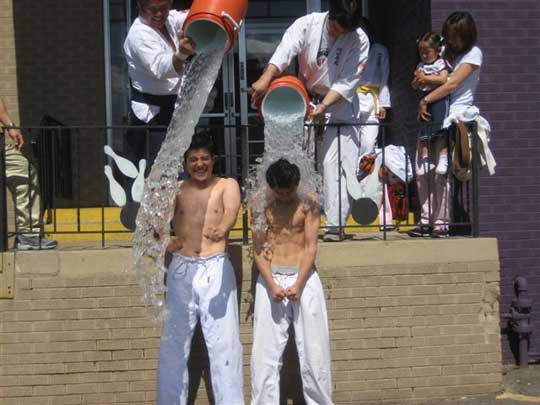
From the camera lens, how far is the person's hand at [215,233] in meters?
5.33

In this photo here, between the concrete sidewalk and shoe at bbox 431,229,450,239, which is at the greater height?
shoe at bbox 431,229,450,239

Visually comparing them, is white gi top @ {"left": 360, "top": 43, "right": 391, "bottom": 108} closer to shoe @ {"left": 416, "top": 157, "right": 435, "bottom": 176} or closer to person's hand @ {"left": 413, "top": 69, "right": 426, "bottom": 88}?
person's hand @ {"left": 413, "top": 69, "right": 426, "bottom": 88}

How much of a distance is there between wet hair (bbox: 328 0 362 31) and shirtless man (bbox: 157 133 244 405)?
53.0 inches

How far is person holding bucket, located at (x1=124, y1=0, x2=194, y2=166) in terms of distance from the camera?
5797 mm

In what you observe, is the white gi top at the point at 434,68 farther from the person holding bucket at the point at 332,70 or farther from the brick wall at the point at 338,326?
the brick wall at the point at 338,326

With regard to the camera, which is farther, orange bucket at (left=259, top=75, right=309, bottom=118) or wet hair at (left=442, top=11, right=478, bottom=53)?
wet hair at (left=442, top=11, right=478, bottom=53)

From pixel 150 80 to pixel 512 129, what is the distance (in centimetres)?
309

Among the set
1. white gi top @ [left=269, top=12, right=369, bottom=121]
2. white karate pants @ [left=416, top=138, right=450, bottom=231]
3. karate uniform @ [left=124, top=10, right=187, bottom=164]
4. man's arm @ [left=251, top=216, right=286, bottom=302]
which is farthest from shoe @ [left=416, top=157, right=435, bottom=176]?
karate uniform @ [left=124, top=10, right=187, bottom=164]

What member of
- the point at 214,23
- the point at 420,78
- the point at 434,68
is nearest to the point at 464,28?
the point at 434,68

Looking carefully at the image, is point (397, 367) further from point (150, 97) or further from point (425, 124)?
point (150, 97)

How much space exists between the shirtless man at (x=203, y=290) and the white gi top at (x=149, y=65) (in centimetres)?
67

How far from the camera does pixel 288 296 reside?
17.6ft

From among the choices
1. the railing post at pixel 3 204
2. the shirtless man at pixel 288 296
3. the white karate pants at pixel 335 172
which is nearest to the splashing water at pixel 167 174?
the shirtless man at pixel 288 296

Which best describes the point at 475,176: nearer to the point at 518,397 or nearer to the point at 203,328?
the point at 518,397
